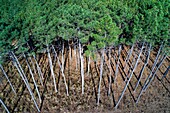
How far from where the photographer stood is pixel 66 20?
12156 mm

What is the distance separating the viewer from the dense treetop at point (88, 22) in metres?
11.9

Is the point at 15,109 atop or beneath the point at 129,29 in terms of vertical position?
beneath

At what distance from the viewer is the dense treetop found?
11.9 m

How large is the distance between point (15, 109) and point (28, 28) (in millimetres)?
6657

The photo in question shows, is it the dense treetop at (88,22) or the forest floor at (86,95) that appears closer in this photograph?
the dense treetop at (88,22)

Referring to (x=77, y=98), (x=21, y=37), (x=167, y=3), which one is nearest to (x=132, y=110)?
(x=77, y=98)

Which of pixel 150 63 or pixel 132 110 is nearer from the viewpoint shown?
pixel 132 110

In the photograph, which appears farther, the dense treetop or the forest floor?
the forest floor

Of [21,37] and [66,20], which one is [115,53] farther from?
[21,37]

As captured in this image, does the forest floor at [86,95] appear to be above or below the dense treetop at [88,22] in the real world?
below

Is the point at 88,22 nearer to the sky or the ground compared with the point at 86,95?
nearer to the sky

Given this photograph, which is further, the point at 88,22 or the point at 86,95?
the point at 86,95

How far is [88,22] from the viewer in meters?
12.8

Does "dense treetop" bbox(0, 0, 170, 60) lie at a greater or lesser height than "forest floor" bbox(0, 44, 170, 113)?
greater
